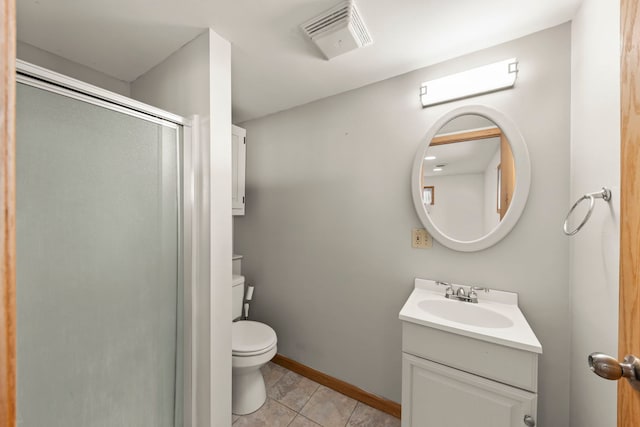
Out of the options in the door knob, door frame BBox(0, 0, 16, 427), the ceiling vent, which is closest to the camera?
door frame BBox(0, 0, 16, 427)

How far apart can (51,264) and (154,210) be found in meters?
0.40

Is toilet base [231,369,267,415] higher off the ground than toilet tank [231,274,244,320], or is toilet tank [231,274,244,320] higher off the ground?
toilet tank [231,274,244,320]

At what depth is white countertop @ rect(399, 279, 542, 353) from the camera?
100 cm

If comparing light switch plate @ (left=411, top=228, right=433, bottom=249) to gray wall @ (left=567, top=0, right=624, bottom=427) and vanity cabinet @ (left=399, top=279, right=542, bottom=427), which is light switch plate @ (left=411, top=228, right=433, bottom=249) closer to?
vanity cabinet @ (left=399, top=279, right=542, bottom=427)

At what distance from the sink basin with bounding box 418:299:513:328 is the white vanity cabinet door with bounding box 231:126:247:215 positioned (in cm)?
153

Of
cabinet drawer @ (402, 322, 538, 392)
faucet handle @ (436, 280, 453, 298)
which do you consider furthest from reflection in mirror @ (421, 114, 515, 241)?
cabinet drawer @ (402, 322, 538, 392)

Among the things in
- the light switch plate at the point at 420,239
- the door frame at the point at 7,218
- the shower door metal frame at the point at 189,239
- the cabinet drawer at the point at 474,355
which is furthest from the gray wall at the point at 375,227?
the door frame at the point at 7,218

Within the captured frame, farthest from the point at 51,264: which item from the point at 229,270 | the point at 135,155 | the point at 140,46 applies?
the point at 140,46

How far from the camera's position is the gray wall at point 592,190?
795mm

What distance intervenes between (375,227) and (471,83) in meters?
0.99

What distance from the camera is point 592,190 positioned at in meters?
0.95

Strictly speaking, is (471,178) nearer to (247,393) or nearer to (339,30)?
(339,30)

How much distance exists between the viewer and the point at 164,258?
123cm

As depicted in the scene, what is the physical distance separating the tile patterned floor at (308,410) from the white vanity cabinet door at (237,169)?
140 cm
